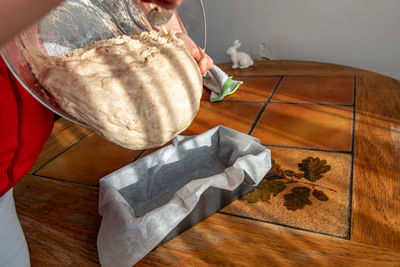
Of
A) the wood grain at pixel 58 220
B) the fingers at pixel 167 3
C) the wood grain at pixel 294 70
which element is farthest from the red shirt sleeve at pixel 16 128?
the wood grain at pixel 294 70

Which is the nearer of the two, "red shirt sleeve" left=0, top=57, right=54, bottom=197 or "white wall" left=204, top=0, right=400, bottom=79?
"red shirt sleeve" left=0, top=57, right=54, bottom=197

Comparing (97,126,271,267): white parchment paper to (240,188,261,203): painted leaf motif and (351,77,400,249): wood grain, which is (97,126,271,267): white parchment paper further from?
→ (351,77,400,249): wood grain

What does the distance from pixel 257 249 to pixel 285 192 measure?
17cm

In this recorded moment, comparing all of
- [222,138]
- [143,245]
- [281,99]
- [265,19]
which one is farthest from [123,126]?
[265,19]

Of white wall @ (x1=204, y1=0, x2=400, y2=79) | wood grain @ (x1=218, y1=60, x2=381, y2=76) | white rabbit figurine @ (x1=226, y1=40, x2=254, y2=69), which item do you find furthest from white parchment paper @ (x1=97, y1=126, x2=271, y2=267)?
white wall @ (x1=204, y1=0, x2=400, y2=79)

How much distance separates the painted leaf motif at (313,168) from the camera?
695 mm

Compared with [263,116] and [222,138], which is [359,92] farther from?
[222,138]

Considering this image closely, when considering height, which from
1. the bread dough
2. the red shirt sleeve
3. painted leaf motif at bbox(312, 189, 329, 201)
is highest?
the bread dough

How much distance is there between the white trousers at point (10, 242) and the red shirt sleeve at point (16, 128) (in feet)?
0.14

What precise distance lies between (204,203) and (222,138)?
10.8 inches

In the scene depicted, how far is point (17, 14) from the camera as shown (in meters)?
0.26

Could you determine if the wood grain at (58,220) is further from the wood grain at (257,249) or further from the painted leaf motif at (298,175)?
the painted leaf motif at (298,175)

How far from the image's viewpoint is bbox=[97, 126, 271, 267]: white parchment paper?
54 cm

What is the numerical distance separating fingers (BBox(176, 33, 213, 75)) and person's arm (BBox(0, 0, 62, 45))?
274 millimetres
